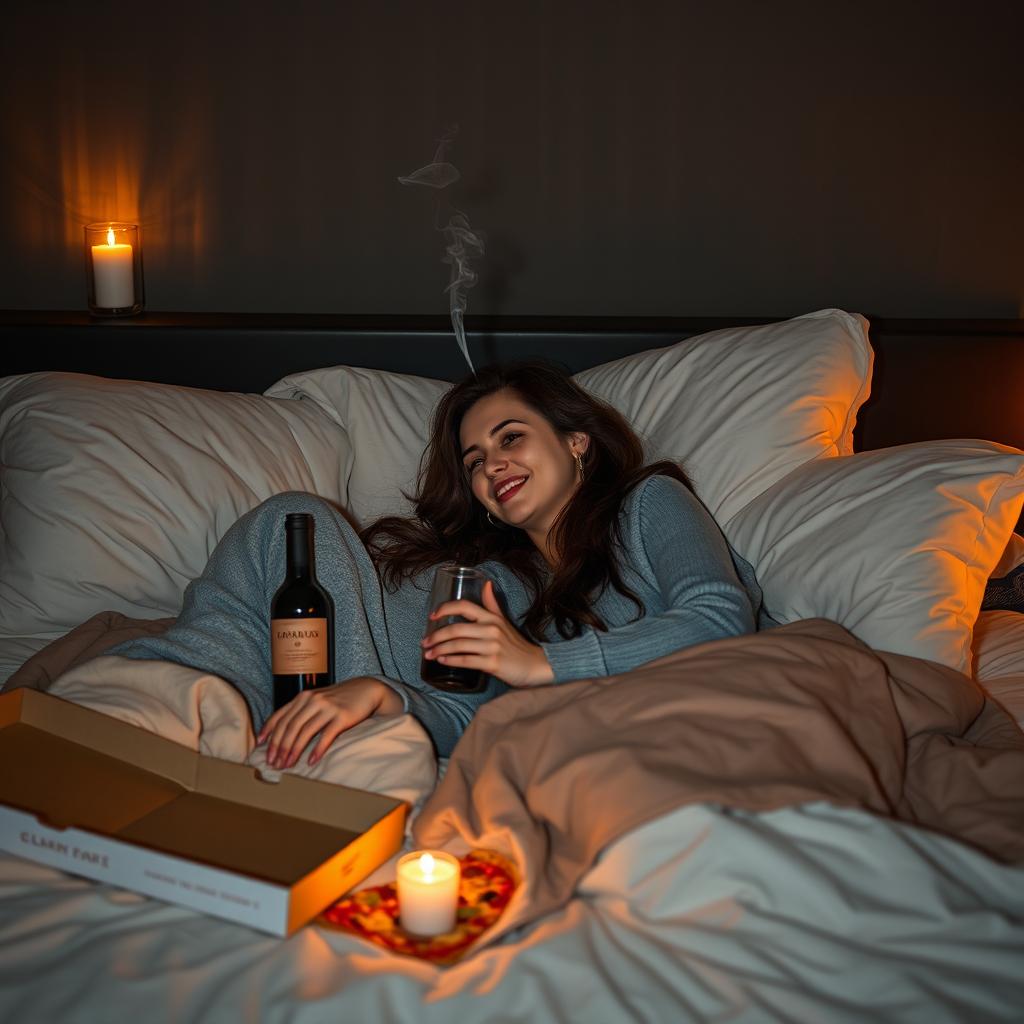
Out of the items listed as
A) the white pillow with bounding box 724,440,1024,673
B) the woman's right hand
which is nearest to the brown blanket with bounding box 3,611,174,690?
the woman's right hand

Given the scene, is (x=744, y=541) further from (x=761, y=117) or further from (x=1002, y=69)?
(x=1002, y=69)

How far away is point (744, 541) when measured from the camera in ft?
6.25

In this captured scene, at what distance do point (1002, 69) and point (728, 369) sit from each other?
1101 millimetres

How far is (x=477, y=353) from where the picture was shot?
8.02ft

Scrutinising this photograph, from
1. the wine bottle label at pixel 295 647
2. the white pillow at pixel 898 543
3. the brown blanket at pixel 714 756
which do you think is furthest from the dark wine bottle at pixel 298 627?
the white pillow at pixel 898 543

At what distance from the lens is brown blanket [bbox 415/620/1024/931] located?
1154 mm

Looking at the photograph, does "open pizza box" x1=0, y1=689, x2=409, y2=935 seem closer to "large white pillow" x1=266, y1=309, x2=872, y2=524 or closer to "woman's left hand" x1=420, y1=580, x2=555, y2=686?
"woman's left hand" x1=420, y1=580, x2=555, y2=686

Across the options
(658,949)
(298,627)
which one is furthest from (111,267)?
(658,949)

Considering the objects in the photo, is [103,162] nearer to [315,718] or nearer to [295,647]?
[295,647]

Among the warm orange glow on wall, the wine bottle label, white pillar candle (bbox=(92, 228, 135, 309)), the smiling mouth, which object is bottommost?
the wine bottle label

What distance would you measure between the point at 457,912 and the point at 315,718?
413 millimetres

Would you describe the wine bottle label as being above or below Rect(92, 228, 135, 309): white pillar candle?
below

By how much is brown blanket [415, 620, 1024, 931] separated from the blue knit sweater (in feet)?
0.47

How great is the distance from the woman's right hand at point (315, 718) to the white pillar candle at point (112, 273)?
134cm
